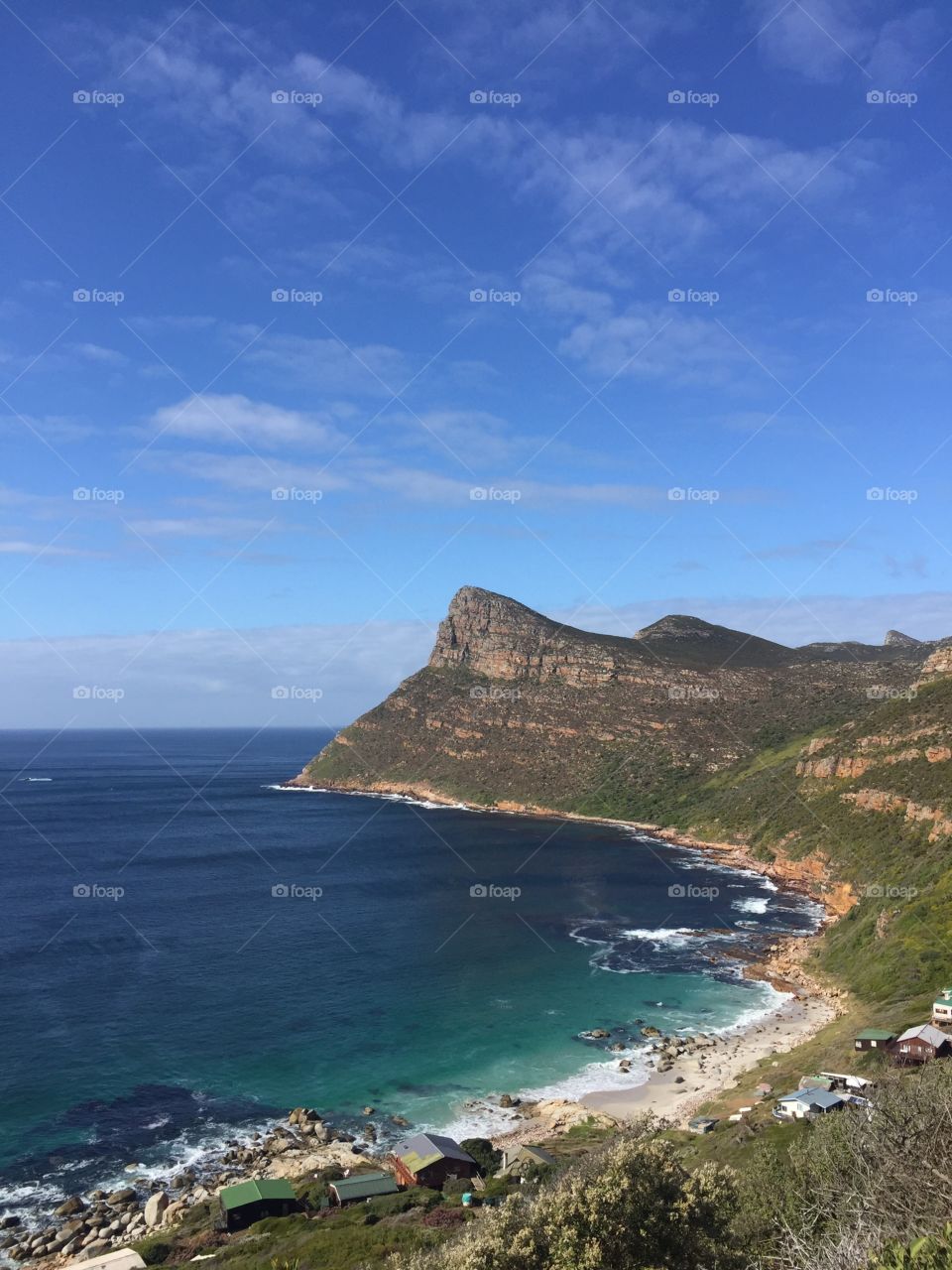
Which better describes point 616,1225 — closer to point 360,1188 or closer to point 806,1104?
point 360,1188

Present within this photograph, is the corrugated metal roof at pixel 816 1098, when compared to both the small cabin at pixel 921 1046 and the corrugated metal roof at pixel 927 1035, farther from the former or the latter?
the corrugated metal roof at pixel 927 1035

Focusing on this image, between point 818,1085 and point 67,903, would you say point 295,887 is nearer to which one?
point 67,903

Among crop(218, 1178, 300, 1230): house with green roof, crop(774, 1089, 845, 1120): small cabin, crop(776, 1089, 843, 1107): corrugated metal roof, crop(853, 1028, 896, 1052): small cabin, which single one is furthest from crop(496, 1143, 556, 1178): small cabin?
crop(853, 1028, 896, 1052): small cabin

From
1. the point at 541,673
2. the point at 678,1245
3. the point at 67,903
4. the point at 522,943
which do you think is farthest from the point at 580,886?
the point at 541,673

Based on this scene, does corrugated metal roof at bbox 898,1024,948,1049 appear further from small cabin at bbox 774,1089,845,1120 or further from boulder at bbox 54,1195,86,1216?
boulder at bbox 54,1195,86,1216

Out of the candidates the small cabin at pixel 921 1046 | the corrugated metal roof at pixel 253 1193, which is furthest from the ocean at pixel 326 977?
the small cabin at pixel 921 1046
